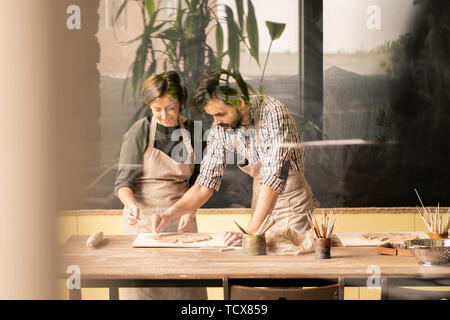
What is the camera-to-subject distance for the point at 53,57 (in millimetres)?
1403

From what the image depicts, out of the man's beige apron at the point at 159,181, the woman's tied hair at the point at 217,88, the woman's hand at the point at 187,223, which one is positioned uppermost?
the woman's tied hair at the point at 217,88

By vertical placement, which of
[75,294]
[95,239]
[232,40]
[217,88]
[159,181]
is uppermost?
[232,40]

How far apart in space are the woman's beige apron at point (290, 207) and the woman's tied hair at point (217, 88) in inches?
2.9

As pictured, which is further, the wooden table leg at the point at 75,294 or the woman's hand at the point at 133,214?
the woman's hand at the point at 133,214

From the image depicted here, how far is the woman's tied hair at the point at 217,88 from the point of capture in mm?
1470

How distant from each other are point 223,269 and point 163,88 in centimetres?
45

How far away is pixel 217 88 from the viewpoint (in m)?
1.48

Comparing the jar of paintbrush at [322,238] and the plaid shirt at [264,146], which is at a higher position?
the plaid shirt at [264,146]

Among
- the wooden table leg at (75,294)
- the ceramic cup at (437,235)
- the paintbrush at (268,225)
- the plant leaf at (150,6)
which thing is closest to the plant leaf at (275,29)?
the plant leaf at (150,6)

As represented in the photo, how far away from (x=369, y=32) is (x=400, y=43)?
8 centimetres

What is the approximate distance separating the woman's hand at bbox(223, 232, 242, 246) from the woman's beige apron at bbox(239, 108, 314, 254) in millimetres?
67

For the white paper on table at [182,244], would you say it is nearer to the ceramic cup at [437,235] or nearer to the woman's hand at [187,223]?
the woman's hand at [187,223]

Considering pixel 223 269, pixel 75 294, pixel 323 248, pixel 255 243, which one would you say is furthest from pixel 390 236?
pixel 75 294

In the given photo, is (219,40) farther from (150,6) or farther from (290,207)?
(290,207)
